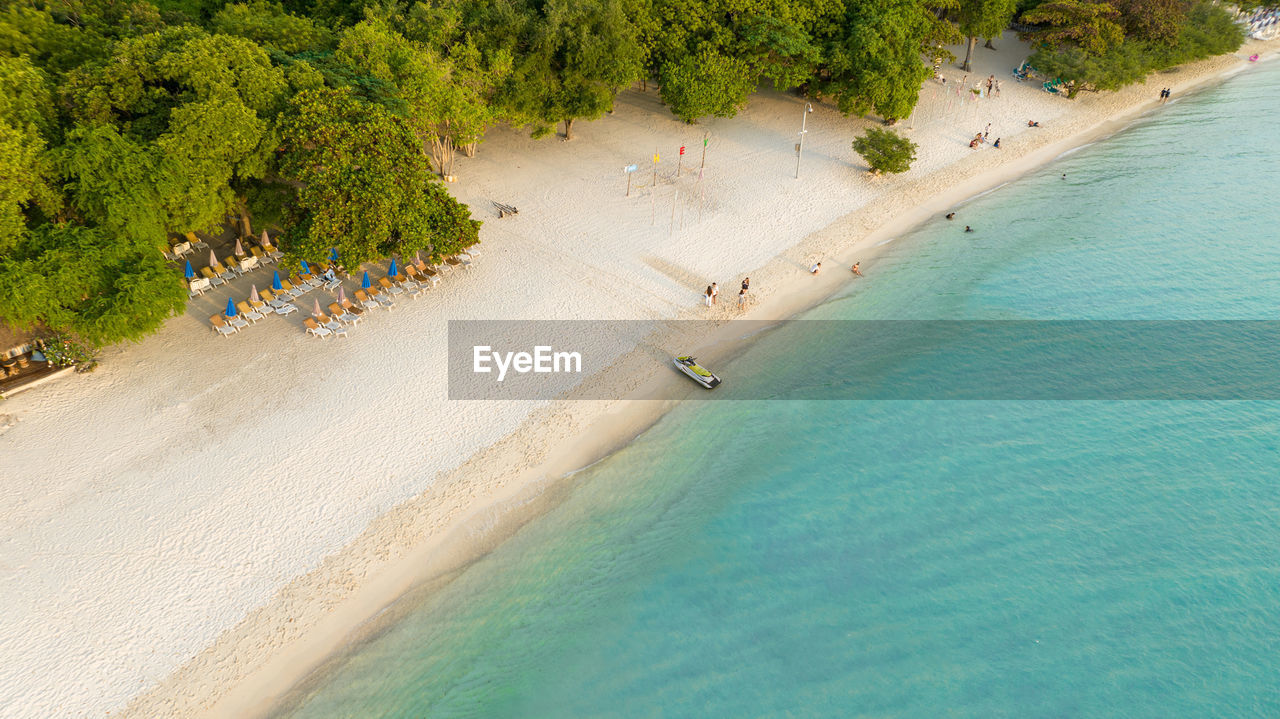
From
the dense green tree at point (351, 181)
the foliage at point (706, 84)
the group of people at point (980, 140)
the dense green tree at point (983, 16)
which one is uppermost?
the dense green tree at point (983, 16)

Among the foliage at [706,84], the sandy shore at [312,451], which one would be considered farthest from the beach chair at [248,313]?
the foliage at [706,84]

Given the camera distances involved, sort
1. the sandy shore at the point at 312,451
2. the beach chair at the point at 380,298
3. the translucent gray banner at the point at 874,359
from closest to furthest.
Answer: the sandy shore at the point at 312,451 < the translucent gray banner at the point at 874,359 < the beach chair at the point at 380,298

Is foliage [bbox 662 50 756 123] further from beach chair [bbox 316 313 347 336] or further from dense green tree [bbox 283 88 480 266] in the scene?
beach chair [bbox 316 313 347 336]

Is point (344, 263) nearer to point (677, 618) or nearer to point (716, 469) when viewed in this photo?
point (716, 469)

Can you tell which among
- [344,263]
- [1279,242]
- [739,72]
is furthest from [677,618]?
[1279,242]

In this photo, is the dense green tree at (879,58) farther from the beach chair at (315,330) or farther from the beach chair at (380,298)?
the beach chair at (315,330)

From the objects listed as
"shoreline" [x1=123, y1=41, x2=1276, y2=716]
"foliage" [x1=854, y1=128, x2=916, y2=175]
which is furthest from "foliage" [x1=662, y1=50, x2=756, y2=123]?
"shoreline" [x1=123, y1=41, x2=1276, y2=716]
